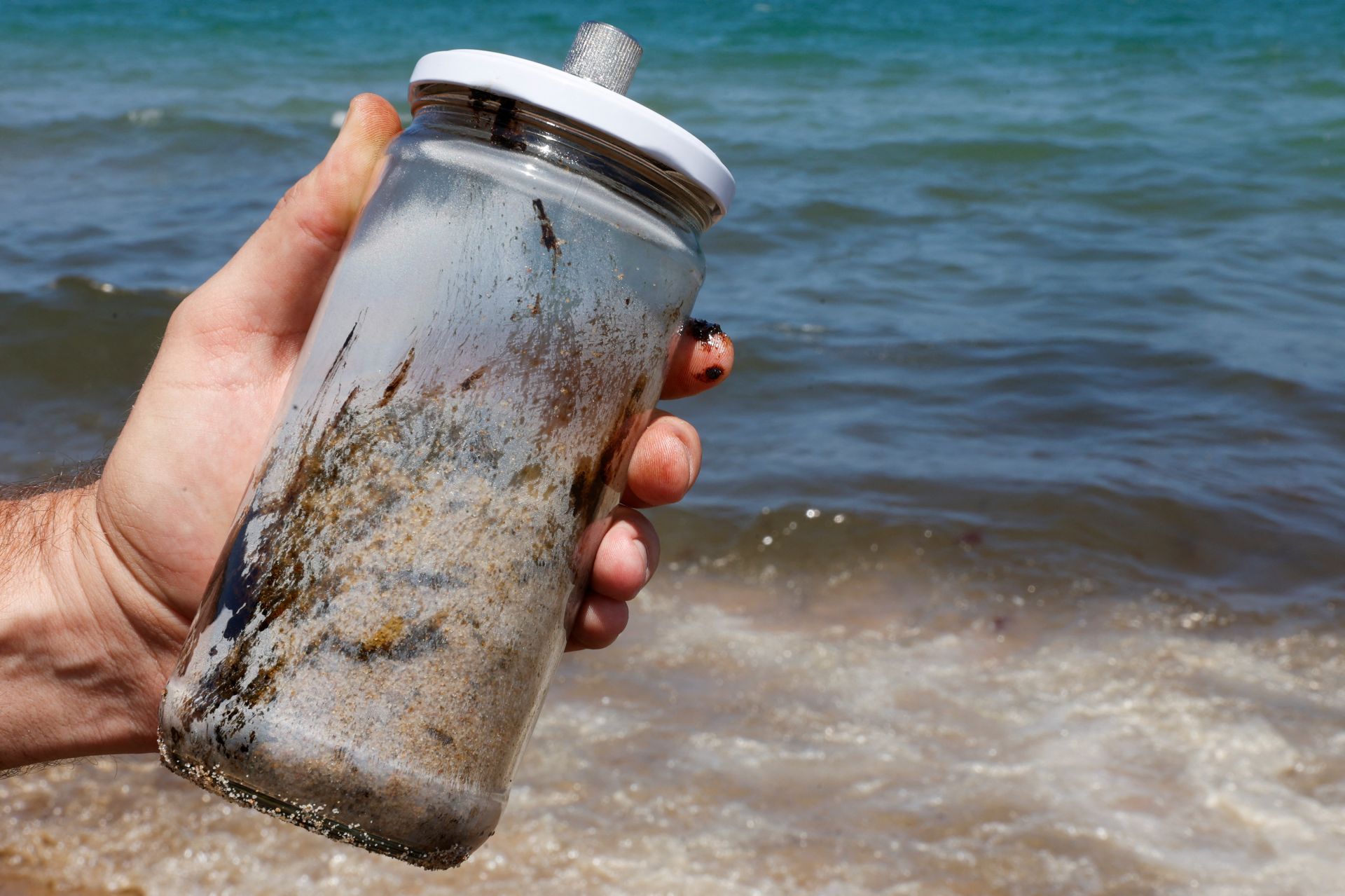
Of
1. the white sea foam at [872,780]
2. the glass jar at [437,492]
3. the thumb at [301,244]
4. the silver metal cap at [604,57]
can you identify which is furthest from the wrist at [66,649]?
the silver metal cap at [604,57]

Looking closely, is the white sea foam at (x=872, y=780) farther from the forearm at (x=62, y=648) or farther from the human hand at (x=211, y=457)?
the human hand at (x=211, y=457)

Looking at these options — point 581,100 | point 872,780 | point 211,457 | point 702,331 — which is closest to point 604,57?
point 581,100

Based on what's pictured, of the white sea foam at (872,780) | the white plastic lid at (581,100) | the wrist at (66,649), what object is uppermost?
the white plastic lid at (581,100)

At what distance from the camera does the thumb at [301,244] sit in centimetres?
187

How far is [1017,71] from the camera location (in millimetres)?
16312

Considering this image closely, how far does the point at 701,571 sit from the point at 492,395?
2954 mm

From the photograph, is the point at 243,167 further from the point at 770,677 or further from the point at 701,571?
the point at 770,677

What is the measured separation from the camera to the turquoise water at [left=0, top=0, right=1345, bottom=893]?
3.48 meters

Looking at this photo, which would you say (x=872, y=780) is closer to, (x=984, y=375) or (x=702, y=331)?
(x=702, y=331)

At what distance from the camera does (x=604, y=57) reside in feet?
4.96

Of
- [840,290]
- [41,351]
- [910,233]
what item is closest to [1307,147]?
[910,233]

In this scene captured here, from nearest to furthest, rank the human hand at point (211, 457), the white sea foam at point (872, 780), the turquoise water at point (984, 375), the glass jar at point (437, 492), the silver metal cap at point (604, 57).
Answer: the glass jar at point (437, 492), the silver metal cap at point (604, 57), the human hand at point (211, 457), the white sea foam at point (872, 780), the turquoise water at point (984, 375)

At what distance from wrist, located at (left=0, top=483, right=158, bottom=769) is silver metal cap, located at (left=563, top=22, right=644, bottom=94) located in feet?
4.10

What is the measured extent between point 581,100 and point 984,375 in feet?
16.0
